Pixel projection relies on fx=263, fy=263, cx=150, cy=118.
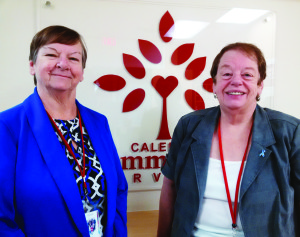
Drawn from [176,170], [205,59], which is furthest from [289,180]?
[205,59]

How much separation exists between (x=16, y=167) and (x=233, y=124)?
102 cm

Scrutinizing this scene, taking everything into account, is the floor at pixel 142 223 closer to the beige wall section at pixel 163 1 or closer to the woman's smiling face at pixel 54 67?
the beige wall section at pixel 163 1

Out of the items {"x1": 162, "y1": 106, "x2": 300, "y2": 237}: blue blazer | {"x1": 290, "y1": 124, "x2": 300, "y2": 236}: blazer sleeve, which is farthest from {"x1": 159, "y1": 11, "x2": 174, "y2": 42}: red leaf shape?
{"x1": 290, "y1": 124, "x2": 300, "y2": 236}: blazer sleeve

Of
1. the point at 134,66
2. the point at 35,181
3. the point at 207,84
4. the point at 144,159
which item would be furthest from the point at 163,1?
the point at 35,181

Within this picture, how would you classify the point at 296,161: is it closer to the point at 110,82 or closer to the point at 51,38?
the point at 51,38

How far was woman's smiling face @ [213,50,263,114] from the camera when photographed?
128 centimetres

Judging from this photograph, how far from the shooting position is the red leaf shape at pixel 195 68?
88.0 inches

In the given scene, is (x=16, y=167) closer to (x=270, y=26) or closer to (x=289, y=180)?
(x=289, y=180)

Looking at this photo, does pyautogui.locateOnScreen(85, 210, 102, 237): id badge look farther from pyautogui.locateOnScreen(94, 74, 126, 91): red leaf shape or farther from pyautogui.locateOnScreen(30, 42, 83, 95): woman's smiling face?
pyautogui.locateOnScreen(94, 74, 126, 91): red leaf shape

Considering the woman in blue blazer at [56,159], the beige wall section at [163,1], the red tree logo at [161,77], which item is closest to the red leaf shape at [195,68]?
the red tree logo at [161,77]

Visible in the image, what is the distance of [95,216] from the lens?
114 centimetres

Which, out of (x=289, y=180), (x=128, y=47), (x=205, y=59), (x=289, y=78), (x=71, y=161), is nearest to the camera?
(x=71, y=161)

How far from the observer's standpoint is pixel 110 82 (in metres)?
2.08

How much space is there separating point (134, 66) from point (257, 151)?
123cm
